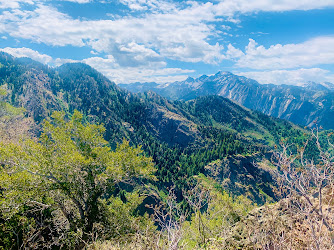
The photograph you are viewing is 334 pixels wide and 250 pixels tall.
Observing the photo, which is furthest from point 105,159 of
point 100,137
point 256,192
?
point 256,192

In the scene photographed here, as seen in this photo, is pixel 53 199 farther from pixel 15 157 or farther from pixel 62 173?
pixel 15 157

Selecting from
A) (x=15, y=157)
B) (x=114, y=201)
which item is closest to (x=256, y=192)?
(x=114, y=201)

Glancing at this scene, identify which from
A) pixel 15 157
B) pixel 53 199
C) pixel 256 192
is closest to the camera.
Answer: pixel 15 157

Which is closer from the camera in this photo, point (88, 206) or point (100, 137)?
point (88, 206)

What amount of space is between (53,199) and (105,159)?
5908 mm

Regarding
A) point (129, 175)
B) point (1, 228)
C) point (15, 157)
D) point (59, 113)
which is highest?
point (59, 113)

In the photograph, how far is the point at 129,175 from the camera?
832 inches

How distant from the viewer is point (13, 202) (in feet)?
51.2

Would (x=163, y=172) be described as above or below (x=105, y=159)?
below

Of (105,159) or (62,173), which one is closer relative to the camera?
(62,173)

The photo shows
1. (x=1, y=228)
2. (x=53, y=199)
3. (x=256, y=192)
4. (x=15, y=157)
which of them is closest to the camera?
(x=1, y=228)

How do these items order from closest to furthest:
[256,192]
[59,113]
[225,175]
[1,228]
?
1. [1,228]
2. [59,113]
3. [256,192]
4. [225,175]

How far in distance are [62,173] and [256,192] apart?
180546 millimetres

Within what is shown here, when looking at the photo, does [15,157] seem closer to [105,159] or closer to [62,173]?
[62,173]
